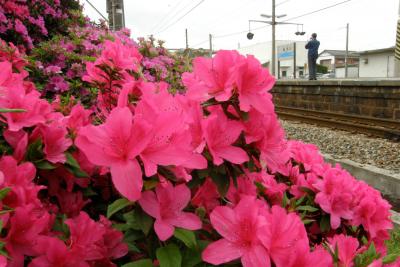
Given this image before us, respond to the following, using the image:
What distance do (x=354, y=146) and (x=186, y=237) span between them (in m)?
6.81

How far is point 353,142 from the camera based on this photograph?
728cm

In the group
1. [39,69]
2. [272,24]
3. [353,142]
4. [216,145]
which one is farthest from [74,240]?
[272,24]

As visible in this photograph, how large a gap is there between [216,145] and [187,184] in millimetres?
110

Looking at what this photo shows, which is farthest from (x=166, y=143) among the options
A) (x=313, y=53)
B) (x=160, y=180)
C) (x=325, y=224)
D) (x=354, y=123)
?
(x=313, y=53)

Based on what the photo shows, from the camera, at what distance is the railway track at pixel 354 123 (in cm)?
789

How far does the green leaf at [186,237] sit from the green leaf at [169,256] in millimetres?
21

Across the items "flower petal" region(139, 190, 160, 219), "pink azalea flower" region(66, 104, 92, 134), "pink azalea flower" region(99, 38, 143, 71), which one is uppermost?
"pink azalea flower" region(99, 38, 143, 71)

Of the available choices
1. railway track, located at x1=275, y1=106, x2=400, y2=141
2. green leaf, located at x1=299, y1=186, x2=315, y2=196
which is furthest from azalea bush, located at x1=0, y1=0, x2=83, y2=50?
railway track, located at x1=275, y1=106, x2=400, y2=141

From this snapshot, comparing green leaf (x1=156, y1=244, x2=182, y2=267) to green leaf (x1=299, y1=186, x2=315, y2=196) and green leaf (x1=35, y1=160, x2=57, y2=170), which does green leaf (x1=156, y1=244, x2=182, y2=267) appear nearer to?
green leaf (x1=35, y1=160, x2=57, y2=170)

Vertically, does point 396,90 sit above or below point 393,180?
above

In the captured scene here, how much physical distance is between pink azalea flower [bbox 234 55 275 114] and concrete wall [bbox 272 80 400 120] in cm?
844

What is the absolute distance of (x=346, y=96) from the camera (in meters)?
10.3

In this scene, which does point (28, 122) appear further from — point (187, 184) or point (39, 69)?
point (39, 69)

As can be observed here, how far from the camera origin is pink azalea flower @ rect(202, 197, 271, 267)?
76 centimetres
